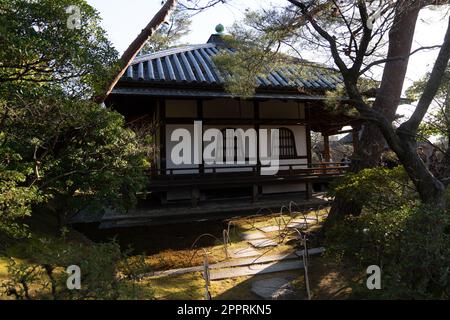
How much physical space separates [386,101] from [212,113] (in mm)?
6352

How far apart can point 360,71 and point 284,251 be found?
3450mm

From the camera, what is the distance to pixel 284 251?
6.25 metres

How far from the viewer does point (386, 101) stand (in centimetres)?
698

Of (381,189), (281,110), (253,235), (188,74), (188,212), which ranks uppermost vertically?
(188,74)

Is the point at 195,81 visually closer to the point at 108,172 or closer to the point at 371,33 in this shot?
the point at 108,172

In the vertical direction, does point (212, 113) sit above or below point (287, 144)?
above

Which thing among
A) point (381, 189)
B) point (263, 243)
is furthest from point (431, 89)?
point (263, 243)

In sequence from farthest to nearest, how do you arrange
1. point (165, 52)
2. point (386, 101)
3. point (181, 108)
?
point (165, 52), point (181, 108), point (386, 101)

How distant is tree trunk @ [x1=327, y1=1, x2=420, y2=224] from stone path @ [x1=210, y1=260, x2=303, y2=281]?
166 centimetres

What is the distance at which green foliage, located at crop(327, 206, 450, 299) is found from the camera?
10.3 ft

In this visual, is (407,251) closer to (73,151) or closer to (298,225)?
(298,225)

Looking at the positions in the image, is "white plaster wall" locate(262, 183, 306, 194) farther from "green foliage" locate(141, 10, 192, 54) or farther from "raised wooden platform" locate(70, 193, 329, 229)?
"green foliage" locate(141, 10, 192, 54)

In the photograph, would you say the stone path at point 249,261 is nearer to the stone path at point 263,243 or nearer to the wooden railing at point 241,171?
the stone path at point 263,243

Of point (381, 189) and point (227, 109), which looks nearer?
point (381, 189)
